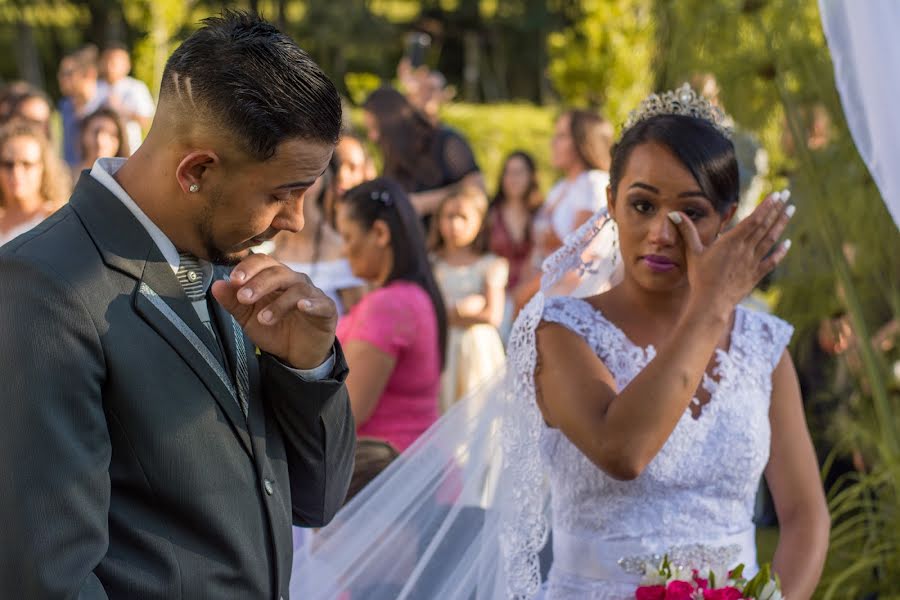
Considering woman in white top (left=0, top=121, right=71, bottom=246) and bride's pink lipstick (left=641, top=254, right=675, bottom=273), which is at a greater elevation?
bride's pink lipstick (left=641, top=254, right=675, bottom=273)

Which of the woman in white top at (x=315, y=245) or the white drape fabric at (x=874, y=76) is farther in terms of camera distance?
the woman in white top at (x=315, y=245)

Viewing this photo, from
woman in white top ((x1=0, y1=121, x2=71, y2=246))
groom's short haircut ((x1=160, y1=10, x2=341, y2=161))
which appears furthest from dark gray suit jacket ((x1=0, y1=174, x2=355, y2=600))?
woman in white top ((x1=0, y1=121, x2=71, y2=246))

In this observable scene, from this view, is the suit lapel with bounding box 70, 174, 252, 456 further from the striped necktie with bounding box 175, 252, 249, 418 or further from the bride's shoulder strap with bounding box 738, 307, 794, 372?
the bride's shoulder strap with bounding box 738, 307, 794, 372

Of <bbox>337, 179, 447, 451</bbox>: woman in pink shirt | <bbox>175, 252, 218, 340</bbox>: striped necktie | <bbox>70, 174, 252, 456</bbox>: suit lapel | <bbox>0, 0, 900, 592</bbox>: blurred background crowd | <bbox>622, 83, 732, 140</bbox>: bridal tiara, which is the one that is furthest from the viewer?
<bbox>0, 0, 900, 592</bbox>: blurred background crowd

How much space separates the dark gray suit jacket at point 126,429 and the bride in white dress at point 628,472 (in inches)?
34.3

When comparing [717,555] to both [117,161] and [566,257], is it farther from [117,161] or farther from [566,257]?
[117,161]

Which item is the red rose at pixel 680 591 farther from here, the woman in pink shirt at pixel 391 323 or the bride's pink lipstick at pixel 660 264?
the woman in pink shirt at pixel 391 323

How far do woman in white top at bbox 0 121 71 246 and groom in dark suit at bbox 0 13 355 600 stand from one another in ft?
14.9

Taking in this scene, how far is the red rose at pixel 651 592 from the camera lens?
94.0 inches

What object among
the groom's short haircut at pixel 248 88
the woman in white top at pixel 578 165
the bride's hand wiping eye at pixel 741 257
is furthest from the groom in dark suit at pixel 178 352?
the woman in white top at pixel 578 165

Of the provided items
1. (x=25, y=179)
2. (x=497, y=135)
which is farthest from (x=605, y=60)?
(x=25, y=179)

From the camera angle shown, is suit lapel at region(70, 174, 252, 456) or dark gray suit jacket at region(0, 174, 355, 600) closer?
dark gray suit jacket at region(0, 174, 355, 600)

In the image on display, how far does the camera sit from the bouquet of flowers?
7.65ft

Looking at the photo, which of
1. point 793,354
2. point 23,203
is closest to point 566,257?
point 793,354
